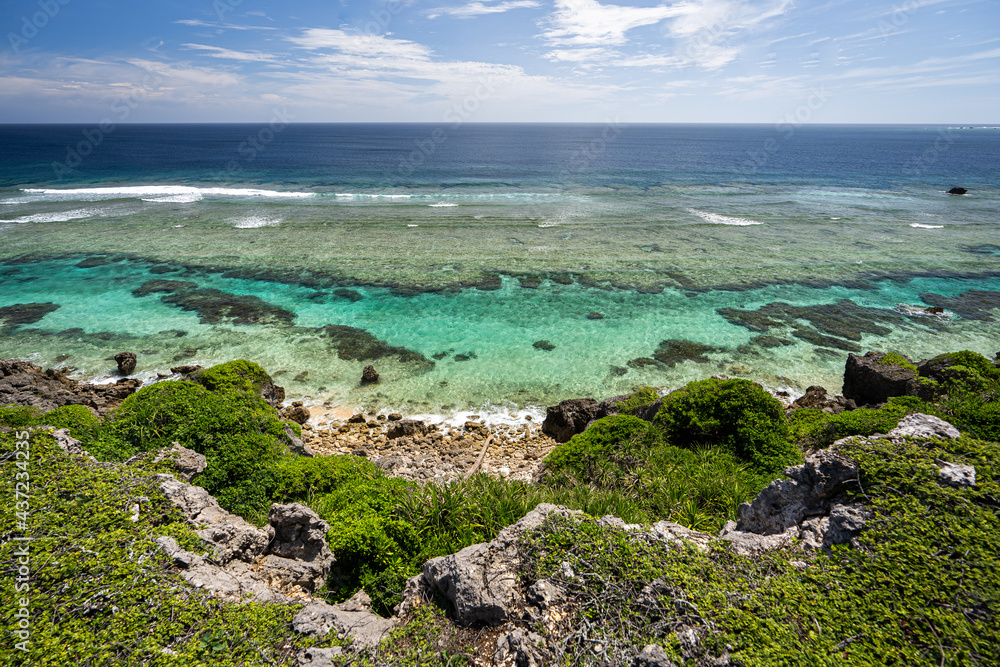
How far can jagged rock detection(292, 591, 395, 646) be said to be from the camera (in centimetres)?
605

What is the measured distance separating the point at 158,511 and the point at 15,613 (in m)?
2.12

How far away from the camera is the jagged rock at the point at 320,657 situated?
5570 mm

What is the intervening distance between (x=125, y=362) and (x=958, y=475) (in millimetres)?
24581

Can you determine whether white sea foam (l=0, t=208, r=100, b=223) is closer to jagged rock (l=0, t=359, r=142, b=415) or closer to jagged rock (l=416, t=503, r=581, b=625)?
jagged rock (l=0, t=359, r=142, b=415)

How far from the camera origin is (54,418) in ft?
35.1

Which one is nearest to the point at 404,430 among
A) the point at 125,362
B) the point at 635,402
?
the point at 635,402

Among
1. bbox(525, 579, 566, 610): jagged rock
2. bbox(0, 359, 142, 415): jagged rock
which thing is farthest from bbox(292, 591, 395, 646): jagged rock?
bbox(0, 359, 142, 415): jagged rock

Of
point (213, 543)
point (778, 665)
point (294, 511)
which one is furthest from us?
point (294, 511)

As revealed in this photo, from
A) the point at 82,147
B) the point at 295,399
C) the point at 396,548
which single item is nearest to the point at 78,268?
the point at 295,399

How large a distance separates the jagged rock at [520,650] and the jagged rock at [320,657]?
1963mm

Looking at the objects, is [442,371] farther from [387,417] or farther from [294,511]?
[294,511]

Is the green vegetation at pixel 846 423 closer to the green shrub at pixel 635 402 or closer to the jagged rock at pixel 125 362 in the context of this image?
the green shrub at pixel 635 402

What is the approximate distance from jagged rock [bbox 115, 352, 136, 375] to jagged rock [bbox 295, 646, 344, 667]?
705 inches

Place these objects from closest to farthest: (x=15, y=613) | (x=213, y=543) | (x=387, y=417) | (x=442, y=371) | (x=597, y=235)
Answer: (x=15, y=613)
(x=213, y=543)
(x=387, y=417)
(x=442, y=371)
(x=597, y=235)
